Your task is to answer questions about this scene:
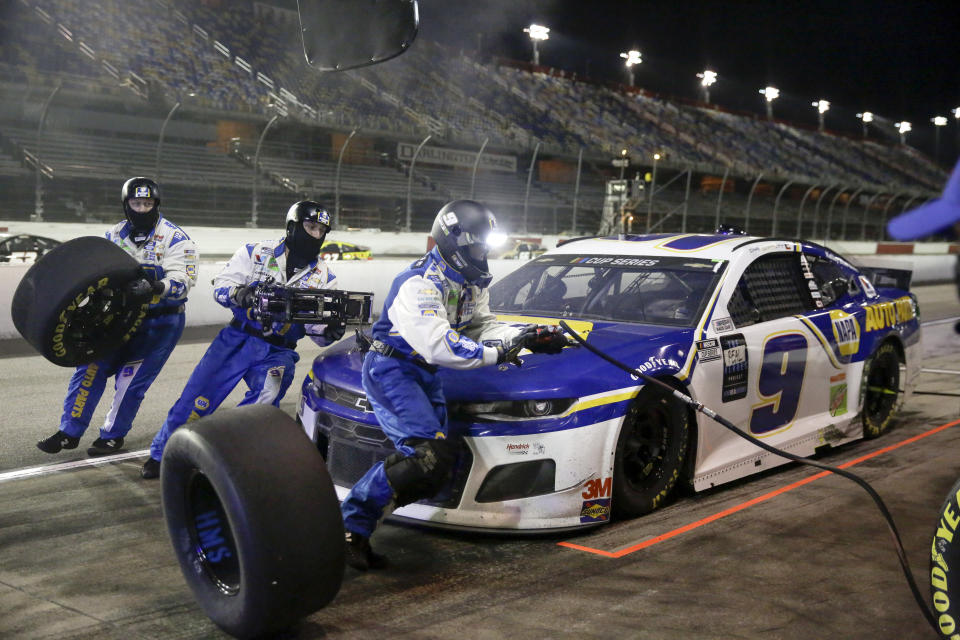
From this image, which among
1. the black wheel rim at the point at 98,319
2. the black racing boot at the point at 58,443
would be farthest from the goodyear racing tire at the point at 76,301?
the black racing boot at the point at 58,443

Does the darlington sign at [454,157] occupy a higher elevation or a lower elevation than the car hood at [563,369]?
higher

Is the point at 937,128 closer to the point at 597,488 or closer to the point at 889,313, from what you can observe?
the point at 597,488

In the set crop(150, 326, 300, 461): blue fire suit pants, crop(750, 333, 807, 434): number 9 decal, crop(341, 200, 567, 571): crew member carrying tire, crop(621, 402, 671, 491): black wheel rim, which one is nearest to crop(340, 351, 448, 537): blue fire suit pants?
crop(341, 200, 567, 571): crew member carrying tire

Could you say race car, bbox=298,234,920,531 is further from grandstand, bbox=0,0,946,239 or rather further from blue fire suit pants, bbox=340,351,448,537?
grandstand, bbox=0,0,946,239

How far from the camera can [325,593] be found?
3139mm

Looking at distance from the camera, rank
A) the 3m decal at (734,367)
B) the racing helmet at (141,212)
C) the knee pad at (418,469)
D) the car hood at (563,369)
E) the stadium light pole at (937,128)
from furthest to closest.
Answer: the racing helmet at (141,212), the 3m decal at (734,367), the car hood at (563,369), the knee pad at (418,469), the stadium light pole at (937,128)

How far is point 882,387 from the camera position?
22.3ft

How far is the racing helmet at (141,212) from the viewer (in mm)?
6027

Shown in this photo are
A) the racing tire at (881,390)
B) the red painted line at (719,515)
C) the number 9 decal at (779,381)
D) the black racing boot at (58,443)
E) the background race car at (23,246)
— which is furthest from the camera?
the background race car at (23,246)

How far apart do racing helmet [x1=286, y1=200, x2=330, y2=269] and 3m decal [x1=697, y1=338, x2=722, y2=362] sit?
2348 mm

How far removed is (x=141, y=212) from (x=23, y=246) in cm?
1481

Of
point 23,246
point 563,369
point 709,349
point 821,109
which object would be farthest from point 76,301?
point 821,109

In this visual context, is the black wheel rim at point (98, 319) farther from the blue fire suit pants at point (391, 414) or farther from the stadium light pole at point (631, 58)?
the stadium light pole at point (631, 58)

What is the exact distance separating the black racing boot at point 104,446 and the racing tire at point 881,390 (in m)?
5.03
